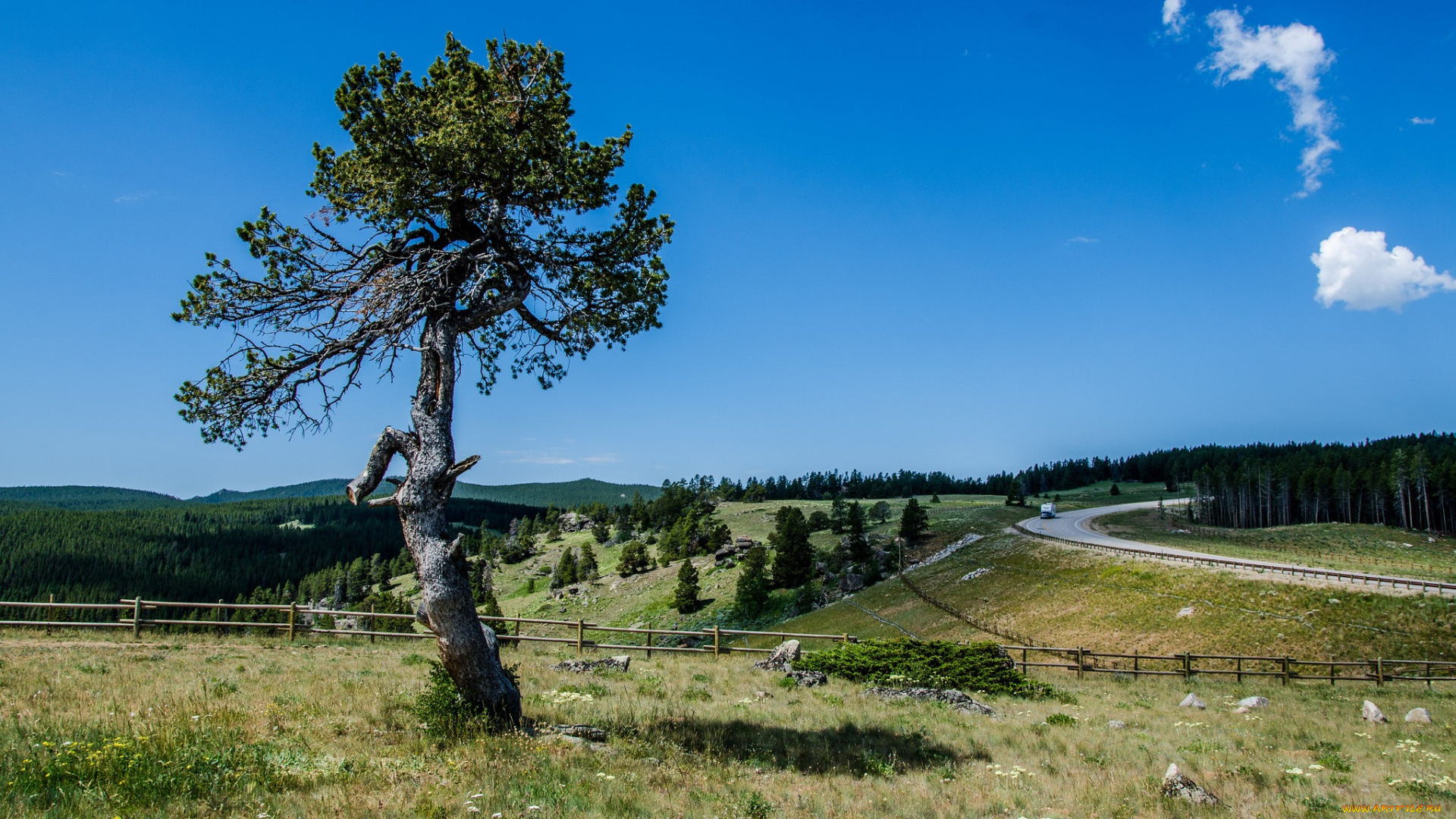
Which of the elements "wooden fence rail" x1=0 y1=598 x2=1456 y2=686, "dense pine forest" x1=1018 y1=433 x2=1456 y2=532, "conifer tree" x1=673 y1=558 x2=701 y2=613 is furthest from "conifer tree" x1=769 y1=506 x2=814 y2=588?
"dense pine forest" x1=1018 y1=433 x2=1456 y2=532

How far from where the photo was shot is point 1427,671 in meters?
27.7

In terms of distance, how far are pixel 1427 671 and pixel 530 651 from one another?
35.2 meters

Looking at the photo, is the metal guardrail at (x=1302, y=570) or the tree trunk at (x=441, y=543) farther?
the metal guardrail at (x=1302, y=570)

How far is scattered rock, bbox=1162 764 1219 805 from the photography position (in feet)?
30.7

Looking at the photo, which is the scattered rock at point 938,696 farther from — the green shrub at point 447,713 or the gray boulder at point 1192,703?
the green shrub at point 447,713

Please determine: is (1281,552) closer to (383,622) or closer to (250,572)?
(383,622)

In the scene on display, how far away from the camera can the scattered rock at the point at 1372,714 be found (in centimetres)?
1766

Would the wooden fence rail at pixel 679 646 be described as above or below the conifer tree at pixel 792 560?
above

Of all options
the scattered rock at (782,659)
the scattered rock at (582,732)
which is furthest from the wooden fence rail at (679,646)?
the scattered rock at (582,732)

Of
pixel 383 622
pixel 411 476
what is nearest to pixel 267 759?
pixel 411 476

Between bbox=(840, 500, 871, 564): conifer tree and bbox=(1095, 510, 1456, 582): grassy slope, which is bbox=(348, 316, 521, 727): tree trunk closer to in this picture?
bbox=(1095, 510, 1456, 582): grassy slope

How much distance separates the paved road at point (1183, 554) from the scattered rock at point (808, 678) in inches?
1793

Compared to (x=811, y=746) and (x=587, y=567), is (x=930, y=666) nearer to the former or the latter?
(x=811, y=746)

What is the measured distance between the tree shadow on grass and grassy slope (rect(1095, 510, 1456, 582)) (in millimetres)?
61396
